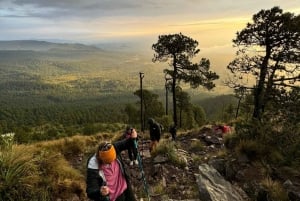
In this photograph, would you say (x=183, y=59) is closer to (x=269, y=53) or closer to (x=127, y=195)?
(x=269, y=53)

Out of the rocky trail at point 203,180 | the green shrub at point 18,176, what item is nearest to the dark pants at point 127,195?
the rocky trail at point 203,180

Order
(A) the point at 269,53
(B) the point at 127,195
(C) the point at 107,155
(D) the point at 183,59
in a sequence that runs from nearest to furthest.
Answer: (C) the point at 107,155 < (B) the point at 127,195 < (A) the point at 269,53 < (D) the point at 183,59

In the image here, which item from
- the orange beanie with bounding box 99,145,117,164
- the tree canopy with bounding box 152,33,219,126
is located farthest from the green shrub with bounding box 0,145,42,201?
the tree canopy with bounding box 152,33,219,126

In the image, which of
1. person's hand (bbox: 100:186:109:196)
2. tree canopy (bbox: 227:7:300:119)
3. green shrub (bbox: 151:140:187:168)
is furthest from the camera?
tree canopy (bbox: 227:7:300:119)

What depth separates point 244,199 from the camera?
775 cm

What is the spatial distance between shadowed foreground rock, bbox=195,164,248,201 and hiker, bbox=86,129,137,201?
2.10 metres

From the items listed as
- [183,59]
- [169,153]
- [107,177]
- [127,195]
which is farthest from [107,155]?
[183,59]

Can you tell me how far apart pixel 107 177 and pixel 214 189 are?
3093 mm

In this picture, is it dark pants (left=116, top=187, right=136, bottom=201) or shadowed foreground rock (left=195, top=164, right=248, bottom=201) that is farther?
shadowed foreground rock (left=195, top=164, right=248, bottom=201)

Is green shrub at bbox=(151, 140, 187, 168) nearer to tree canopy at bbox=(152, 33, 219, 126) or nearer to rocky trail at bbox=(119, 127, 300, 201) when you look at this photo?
rocky trail at bbox=(119, 127, 300, 201)

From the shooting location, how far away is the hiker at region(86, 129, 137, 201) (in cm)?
491

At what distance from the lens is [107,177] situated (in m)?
5.23

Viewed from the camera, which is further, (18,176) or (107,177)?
(18,176)

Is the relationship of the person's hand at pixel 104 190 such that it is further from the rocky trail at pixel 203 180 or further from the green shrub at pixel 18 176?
the green shrub at pixel 18 176
